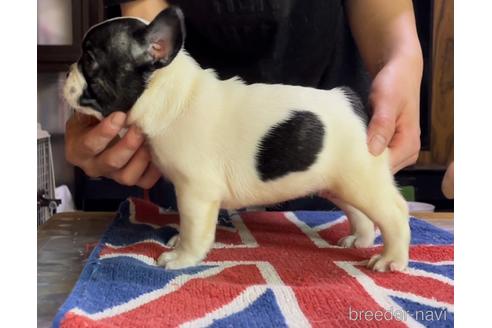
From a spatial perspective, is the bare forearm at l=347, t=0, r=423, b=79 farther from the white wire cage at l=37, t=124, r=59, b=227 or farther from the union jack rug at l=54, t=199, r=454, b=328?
the white wire cage at l=37, t=124, r=59, b=227

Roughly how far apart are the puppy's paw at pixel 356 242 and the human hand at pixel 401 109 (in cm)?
9

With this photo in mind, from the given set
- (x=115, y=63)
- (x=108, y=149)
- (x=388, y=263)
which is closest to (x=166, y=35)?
(x=115, y=63)

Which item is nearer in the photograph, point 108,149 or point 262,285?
point 262,285

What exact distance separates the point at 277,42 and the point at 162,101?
7.7 inches

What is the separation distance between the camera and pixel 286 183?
1.99 ft

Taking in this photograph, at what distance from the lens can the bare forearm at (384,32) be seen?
0.63 meters

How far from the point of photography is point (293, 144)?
23.1 inches

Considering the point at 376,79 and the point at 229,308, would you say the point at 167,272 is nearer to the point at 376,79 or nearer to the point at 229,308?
the point at 229,308

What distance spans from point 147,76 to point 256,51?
176mm

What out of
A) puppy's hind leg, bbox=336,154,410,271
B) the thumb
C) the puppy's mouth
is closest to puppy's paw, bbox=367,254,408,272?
puppy's hind leg, bbox=336,154,410,271

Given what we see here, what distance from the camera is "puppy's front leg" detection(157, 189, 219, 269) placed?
1.98 ft

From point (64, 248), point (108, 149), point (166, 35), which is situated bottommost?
point (64, 248)

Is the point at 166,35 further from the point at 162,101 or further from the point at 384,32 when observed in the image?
the point at 384,32

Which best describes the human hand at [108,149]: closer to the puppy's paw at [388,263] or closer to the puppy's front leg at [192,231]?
the puppy's front leg at [192,231]
